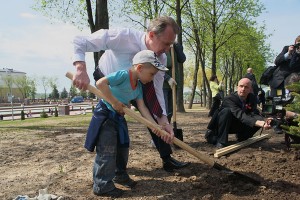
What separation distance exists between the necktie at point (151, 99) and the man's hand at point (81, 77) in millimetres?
721

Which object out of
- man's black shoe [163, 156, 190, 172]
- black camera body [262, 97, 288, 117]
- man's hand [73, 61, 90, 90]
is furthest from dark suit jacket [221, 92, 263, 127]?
man's hand [73, 61, 90, 90]

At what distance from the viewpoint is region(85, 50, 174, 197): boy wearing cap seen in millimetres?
3014

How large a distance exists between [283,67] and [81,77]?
14.2 ft

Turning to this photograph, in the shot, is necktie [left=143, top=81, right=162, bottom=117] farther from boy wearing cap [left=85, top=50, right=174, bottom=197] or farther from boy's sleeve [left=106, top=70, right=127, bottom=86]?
boy's sleeve [left=106, top=70, right=127, bottom=86]

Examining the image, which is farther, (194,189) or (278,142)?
(278,142)

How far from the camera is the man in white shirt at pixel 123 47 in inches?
122

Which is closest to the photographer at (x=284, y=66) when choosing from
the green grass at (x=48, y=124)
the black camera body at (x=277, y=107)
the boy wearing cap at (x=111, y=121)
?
the black camera body at (x=277, y=107)

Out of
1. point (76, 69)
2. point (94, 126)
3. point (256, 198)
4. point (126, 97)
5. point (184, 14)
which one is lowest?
point (256, 198)

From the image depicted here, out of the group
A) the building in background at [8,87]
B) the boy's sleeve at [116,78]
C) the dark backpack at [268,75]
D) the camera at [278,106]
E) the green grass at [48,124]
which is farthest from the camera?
the building in background at [8,87]

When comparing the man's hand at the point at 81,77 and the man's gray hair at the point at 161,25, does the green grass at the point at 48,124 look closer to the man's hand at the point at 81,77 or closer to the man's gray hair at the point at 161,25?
the man's hand at the point at 81,77

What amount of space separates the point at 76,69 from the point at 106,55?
537 mm

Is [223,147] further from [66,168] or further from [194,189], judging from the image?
[66,168]

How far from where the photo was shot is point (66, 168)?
4133mm

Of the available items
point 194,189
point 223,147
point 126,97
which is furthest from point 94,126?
point 223,147
